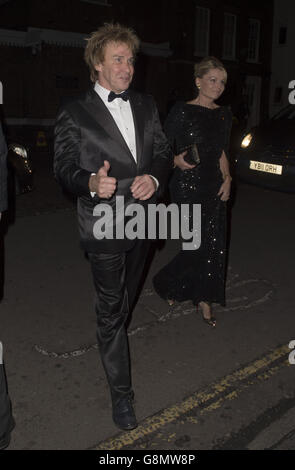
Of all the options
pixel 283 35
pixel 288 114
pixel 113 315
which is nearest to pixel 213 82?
pixel 113 315

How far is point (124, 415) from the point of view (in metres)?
2.76

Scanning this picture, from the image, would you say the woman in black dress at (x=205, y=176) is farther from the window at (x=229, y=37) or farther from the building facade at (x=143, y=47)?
the window at (x=229, y=37)

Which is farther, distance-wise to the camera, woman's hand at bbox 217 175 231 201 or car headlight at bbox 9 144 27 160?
car headlight at bbox 9 144 27 160

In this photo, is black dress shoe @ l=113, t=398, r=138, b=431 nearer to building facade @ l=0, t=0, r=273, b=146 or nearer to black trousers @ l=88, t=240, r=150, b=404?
black trousers @ l=88, t=240, r=150, b=404

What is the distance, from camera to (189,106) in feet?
12.7

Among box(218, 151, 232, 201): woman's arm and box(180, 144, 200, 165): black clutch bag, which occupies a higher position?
box(180, 144, 200, 165): black clutch bag

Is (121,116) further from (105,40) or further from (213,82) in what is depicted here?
(213,82)

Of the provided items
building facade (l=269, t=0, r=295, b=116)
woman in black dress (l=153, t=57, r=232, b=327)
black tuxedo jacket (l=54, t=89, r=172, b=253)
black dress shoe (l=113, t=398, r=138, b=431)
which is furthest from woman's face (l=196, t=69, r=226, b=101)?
building facade (l=269, t=0, r=295, b=116)

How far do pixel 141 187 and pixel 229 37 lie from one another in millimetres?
26234

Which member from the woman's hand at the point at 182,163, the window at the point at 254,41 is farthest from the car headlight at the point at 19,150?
the window at the point at 254,41

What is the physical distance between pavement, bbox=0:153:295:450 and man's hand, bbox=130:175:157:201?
1.35m

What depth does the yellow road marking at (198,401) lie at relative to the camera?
2.66 m

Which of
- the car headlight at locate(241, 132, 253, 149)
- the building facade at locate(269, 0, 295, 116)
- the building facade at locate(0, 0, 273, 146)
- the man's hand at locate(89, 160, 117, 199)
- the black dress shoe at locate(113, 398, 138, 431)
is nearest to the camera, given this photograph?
the man's hand at locate(89, 160, 117, 199)

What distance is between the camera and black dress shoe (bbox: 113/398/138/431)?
2.74 meters
